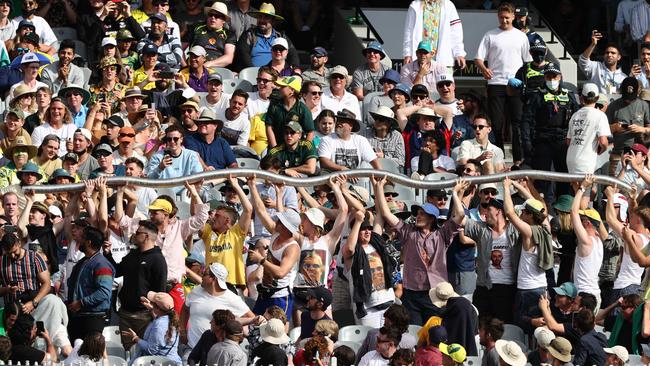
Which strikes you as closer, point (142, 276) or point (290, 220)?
point (142, 276)

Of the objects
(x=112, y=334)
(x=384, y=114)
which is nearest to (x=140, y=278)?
(x=112, y=334)

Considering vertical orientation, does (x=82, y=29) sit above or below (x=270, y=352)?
above

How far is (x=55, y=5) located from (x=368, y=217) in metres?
7.88

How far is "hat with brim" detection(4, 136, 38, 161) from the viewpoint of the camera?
2134 centimetres

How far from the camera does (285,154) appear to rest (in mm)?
21719

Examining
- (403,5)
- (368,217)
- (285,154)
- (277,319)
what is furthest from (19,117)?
(403,5)

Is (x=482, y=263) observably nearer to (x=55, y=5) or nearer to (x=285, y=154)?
(x=285, y=154)

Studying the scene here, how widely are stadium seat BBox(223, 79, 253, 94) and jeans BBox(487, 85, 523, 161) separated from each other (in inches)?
109

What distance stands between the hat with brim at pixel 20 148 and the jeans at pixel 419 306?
4.47 meters

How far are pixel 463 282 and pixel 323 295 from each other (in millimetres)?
2005

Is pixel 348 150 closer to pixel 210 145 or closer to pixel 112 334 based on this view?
pixel 210 145

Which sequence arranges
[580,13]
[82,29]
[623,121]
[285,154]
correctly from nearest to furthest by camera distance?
[285,154] < [623,121] < [82,29] < [580,13]

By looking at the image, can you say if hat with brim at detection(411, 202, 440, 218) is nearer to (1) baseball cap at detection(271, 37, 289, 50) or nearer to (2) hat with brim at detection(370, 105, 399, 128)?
(2) hat with brim at detection(370, 105, 399, 128)

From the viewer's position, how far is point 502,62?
80.4 feet
